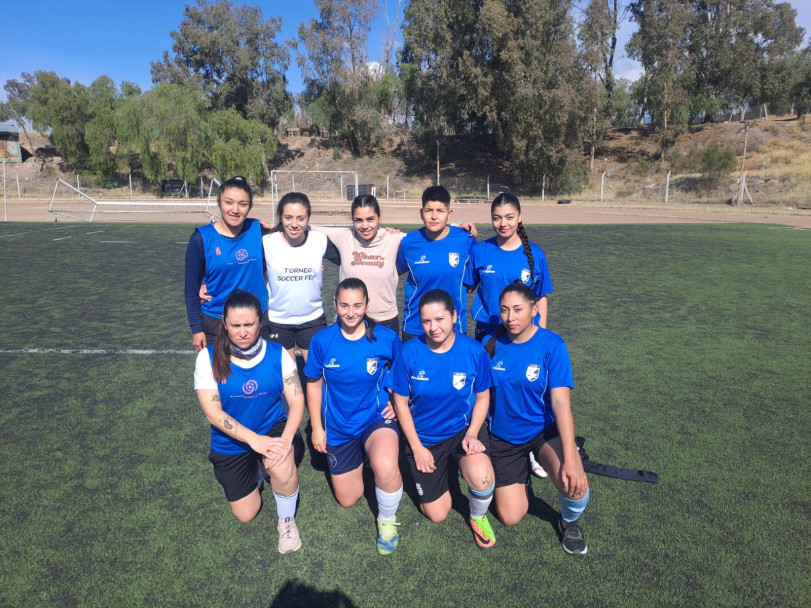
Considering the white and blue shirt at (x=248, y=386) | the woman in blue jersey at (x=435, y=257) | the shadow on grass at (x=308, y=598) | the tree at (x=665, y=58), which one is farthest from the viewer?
the tree at (x=665, y=58)

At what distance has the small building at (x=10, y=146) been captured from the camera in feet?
168

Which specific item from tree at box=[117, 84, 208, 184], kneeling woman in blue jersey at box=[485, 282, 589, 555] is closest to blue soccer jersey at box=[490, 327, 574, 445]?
kneeling woman in blue jersey at box=[485, 282, 589, 555]

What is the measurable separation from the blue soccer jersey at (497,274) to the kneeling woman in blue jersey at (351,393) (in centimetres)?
74

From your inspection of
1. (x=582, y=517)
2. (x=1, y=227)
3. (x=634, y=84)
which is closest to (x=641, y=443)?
(x=582, y=517)

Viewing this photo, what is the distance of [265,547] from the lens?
2789 millimetres

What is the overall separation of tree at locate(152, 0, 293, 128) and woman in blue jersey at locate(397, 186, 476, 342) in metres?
50.0

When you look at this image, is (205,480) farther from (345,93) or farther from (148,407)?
(345,93)

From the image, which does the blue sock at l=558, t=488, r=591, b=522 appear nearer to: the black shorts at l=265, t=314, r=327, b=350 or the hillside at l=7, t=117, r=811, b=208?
the black shorts at l=265, t=314, r=327, b=350

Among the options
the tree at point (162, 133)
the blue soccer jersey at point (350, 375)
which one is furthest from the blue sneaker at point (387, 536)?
the tree at point (162, 133)

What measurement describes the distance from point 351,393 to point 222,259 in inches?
50.8

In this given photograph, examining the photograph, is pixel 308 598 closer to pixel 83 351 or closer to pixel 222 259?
pixel 222 259

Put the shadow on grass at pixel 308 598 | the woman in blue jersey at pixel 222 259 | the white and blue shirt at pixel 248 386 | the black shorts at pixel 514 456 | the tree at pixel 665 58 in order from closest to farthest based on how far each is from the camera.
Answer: the shadow on grass at pixel 308 598 → the white and blue shirt at pixel 248 386 → the black shorts at pixel 514 456 → the woman in blue jersey at pixel 222 259 → the tree at pixel 665 58

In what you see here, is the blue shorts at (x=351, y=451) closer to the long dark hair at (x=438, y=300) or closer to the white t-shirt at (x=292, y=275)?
the long dark hair at (x=438, y=300)

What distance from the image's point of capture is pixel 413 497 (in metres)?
3.29
